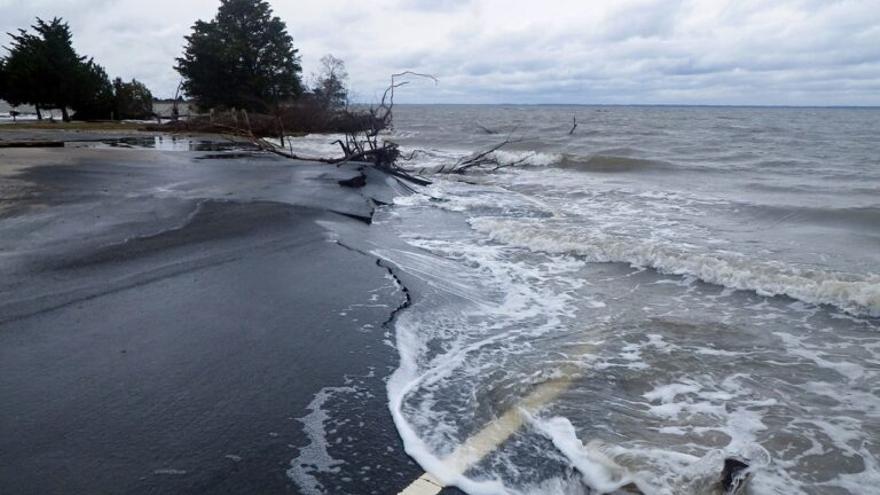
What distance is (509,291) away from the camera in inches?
258

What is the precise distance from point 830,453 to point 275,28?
4555 centimetres

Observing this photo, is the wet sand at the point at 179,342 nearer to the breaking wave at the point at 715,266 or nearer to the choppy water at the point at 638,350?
the choppy water at the point at 638,350

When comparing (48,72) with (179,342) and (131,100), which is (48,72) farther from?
(179,342)

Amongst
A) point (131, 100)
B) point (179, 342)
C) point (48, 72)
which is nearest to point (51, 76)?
point (48, 72)

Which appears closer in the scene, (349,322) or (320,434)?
(320,434)

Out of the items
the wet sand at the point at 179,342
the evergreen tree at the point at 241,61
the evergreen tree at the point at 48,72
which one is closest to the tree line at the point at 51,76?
the evergreen tree at the point at 48,72

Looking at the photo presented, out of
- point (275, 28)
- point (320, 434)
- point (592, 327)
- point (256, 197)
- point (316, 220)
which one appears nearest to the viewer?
point (320, 434)

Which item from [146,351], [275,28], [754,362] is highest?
[275,28]

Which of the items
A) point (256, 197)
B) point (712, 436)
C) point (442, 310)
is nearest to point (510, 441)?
point (712, 436)

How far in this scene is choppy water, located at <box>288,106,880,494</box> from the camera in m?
3.23

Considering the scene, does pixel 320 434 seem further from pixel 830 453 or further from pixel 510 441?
pixel 830 453

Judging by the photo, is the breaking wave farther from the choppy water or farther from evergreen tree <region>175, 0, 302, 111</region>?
evergreen tree <region>175, 0, 302, 111</region>

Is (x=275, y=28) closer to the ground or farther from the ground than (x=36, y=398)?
farther from the ground

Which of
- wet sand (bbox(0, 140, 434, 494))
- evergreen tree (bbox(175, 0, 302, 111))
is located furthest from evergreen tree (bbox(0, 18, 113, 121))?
→ wet sand (bbox(0, 140, 434, 494))
